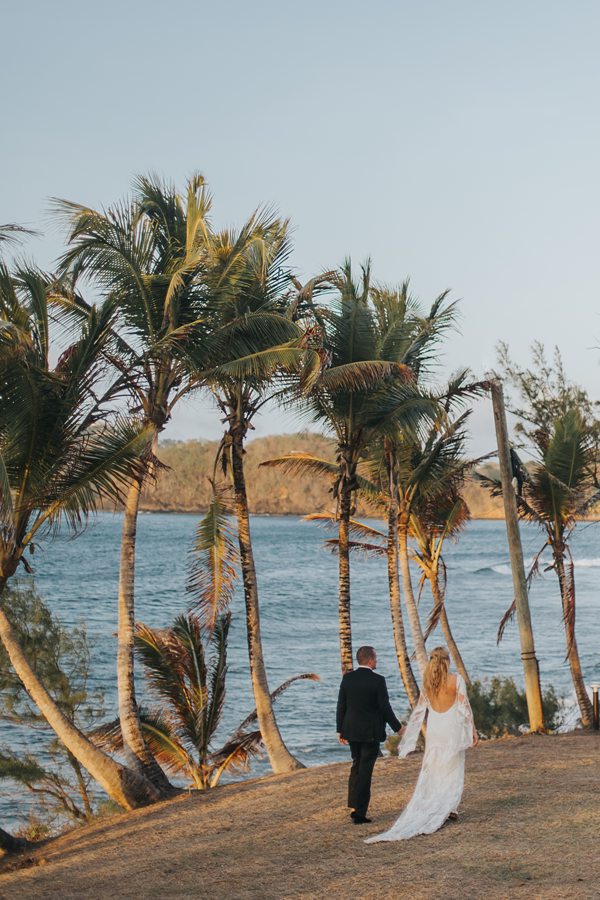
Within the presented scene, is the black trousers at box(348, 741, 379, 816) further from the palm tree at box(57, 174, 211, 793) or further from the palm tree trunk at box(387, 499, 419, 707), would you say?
the palm tree trunk at box(387, 499, 419, 707)

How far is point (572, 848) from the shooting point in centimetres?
773

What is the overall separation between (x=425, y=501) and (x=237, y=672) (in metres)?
17.6

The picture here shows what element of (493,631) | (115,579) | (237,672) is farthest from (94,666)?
(115,579)

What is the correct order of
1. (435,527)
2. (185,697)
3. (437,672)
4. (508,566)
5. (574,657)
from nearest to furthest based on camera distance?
(437,672), (185,697), (574,657), (435,527), (508,566)

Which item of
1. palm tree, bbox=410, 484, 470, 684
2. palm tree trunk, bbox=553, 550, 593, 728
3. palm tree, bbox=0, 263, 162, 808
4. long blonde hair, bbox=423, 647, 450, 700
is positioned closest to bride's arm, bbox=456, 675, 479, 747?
long blonde hair, bbox=423, 647, 450, 700

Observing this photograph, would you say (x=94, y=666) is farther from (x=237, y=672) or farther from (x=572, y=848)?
(x=572, y=848)

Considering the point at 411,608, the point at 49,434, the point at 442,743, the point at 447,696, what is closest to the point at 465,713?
the point at 447,696

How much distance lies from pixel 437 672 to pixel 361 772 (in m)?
1.22

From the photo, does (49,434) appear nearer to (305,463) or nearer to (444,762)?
(444,762)

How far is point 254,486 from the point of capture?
14588 cm

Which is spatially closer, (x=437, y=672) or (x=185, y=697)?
(x=437, y=672)

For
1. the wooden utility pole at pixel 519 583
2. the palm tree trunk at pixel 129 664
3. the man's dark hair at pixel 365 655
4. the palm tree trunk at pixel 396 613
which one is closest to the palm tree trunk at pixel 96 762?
the palm tree trunk at pixel 129 664

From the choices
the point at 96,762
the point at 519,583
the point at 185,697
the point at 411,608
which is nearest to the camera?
the point at 96,762

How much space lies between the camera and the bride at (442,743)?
28.1 ft
